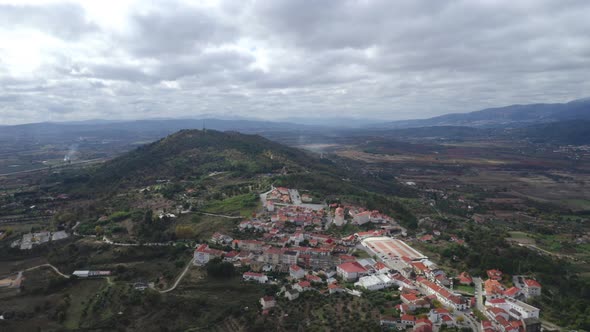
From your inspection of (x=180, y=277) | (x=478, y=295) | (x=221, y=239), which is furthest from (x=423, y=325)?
(x=221, y=239)

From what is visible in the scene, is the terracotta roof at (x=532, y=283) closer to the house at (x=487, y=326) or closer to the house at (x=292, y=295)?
the house at (x=487, y=326)

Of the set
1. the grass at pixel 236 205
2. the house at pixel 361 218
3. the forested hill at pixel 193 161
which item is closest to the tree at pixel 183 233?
the grass at pixel 236 205

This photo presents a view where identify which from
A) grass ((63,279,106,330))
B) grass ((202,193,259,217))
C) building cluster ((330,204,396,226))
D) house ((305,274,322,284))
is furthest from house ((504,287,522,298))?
grass ((63,279,106,330))

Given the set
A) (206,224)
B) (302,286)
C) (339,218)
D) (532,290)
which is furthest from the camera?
(206,224)

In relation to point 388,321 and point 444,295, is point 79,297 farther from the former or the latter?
point 444,295

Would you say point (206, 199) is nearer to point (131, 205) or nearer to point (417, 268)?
point (131, 205)

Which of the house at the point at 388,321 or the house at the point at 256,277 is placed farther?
the house at the point at 256,277
